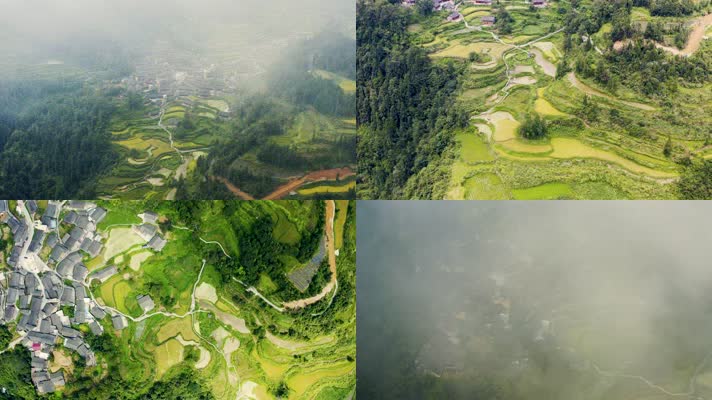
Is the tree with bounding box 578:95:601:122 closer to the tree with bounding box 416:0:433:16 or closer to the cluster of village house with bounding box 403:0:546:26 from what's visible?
the cluster of village house with bounding box 403:0:546:26

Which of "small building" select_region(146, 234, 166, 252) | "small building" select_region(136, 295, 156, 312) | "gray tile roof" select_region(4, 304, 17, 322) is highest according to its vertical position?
"small building" select_region(146, 234, 166, 252)

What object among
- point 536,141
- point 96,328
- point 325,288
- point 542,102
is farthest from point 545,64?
point 96,328

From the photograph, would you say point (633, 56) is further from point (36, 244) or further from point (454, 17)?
point (36, 244)

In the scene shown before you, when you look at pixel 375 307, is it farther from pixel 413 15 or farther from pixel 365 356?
pixel 413 15

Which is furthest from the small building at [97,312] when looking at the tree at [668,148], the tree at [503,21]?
the tree at [668,148]

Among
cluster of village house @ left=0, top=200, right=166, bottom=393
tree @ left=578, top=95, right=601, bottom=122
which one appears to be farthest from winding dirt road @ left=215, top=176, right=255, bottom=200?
tree @ left=578, top=95, right=601, bottom=122

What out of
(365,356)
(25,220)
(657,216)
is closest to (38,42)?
(25,220)
